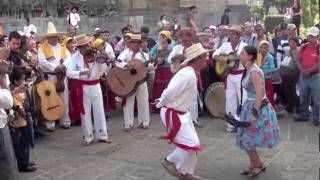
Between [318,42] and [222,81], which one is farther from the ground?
[318,42]

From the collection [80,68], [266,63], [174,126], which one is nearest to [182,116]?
[174,126]

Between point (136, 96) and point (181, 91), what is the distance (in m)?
3.86

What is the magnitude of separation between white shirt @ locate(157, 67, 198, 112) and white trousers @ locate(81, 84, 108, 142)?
257 cm

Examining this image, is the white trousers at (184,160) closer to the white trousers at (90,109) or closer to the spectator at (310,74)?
the white trousers at (90,109)

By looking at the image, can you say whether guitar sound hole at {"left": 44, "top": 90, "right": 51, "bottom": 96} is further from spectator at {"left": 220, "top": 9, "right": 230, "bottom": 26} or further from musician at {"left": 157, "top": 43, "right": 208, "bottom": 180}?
spectator at {"left": 220, "top": 9, "right": 230, "bottom": 26}

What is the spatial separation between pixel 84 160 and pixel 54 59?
8.75 feet

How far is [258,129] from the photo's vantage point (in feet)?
21.9

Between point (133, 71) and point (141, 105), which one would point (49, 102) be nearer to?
point (133, 71)

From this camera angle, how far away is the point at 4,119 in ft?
19.4

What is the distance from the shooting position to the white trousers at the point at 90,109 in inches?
340

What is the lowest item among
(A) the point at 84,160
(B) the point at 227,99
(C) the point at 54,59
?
(A) the point at 84,160

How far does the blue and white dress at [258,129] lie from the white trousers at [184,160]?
810 mm

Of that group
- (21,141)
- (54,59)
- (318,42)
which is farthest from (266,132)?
(54,59)

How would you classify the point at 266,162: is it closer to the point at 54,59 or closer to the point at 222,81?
the point at 222,81
